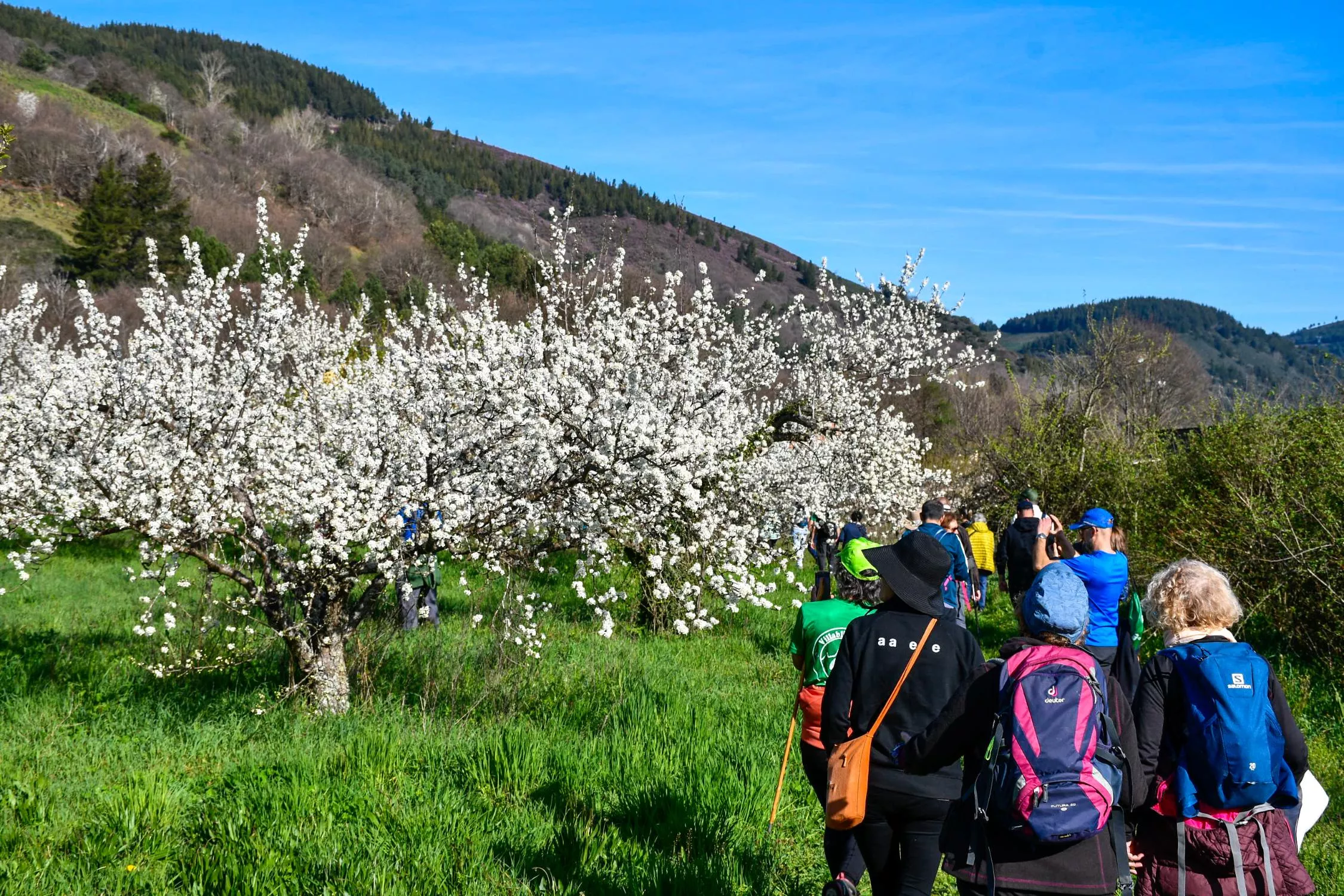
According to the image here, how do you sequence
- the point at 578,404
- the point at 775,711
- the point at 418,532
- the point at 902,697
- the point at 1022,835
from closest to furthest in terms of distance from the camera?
the point at 1022,835 < the point at 902,697 < the point at 578,404 < the point at 418,532 < the point at 775,711

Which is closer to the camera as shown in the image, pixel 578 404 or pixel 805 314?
pixel 578 404

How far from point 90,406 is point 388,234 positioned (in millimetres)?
70410

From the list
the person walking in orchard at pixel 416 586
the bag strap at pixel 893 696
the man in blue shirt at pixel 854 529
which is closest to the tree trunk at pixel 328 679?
the person walking in orchard at pixel 416 586

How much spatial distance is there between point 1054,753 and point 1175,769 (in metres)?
0.87

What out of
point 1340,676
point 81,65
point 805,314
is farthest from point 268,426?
point 81,65

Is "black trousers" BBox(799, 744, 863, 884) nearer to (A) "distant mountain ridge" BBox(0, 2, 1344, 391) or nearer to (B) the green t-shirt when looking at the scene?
(B) the green t-shirt

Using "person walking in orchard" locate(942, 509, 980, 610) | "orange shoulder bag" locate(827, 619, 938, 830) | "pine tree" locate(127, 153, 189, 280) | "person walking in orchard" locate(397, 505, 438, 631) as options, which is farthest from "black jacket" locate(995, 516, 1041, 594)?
"pine tree" locate(127, 153, 189, 280)

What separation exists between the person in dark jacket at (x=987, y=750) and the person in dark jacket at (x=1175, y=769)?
0.17 metres

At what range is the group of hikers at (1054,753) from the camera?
2541 millimetres

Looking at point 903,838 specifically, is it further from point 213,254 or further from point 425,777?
point 213,254

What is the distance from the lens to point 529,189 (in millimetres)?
94938

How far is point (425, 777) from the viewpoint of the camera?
16.5ft

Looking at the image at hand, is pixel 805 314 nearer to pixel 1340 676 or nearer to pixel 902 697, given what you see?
pixel 1340 676

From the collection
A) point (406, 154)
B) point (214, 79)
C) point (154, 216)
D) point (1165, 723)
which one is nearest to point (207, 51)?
point (214, 79)
